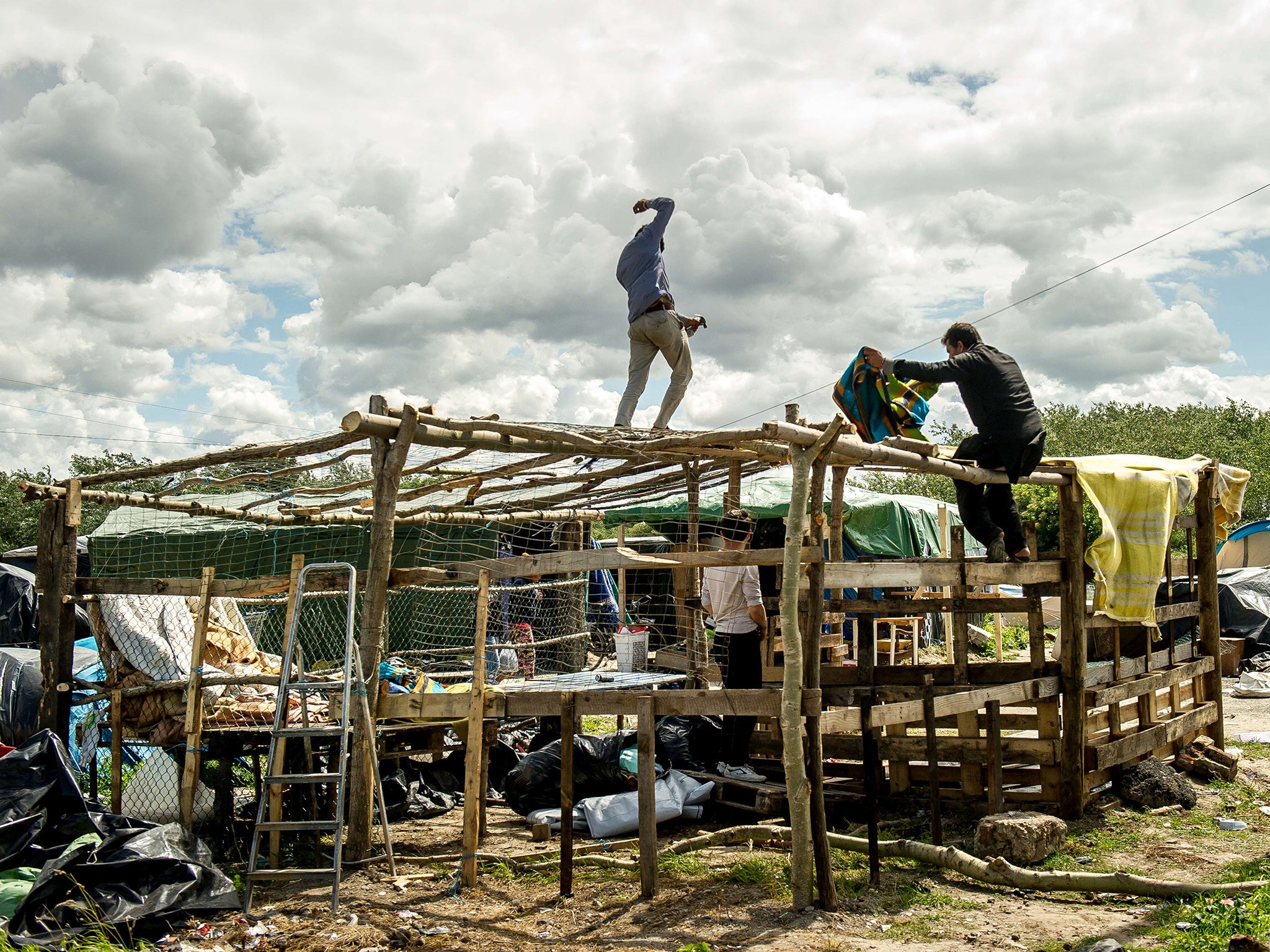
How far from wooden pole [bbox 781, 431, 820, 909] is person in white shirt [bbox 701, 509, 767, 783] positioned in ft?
7.04

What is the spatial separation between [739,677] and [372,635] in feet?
9.75

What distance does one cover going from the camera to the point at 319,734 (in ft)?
18.3

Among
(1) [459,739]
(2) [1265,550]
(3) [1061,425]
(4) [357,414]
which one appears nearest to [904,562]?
(4) [357,414]

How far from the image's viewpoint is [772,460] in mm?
6219

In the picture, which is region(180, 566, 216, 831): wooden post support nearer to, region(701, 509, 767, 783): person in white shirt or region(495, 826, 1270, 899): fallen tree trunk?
region(495, 826, 1270, 899): fallen tree trunk

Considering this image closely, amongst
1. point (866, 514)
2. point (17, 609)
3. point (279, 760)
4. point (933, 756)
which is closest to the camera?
point (279, 760)

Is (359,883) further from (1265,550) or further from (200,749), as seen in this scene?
(1265,550)

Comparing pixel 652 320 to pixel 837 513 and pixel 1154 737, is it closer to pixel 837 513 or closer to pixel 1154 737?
pixel 837 513

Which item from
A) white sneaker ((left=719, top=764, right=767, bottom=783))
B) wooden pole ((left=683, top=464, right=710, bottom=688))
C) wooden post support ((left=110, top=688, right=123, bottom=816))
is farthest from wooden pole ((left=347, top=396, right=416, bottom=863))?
white sneaker ((left=719, top=764, right=767, bottom=783))

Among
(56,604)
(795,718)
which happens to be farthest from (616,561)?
(56,604)

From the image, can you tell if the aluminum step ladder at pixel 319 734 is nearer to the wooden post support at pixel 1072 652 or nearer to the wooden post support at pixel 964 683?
the wooden post support at pixel 964 683

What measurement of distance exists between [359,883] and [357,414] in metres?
2.75

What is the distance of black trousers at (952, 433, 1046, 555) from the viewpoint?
7066 mm

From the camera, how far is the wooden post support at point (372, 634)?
561cm
